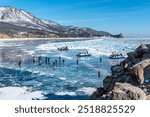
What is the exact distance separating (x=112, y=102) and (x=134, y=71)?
11264 mm

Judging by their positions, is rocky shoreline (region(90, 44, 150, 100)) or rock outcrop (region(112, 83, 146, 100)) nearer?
rock outcrop (region(112, 83, 146, 100))

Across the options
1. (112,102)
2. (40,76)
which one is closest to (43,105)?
(112,102)

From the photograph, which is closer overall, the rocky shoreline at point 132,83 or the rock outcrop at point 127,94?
the rock outcrop at point 127,94

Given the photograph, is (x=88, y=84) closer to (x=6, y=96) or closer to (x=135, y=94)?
(x=6, y=96)

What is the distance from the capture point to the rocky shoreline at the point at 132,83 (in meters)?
14.0

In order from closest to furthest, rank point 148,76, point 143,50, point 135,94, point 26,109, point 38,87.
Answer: point 26,109 → point 135,94 → point 148,76 → point 143,50 → point 38,87

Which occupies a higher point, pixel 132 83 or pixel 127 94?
pixel 127 94

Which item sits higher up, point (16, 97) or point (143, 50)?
point (143, 50)

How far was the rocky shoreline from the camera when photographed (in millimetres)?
13953

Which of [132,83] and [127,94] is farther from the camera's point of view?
[132,83]

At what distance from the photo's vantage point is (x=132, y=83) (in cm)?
2170

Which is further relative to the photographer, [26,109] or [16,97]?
[16,97]

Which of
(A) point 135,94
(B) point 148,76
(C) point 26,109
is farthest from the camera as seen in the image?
(B) point 148,76

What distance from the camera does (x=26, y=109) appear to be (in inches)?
428
